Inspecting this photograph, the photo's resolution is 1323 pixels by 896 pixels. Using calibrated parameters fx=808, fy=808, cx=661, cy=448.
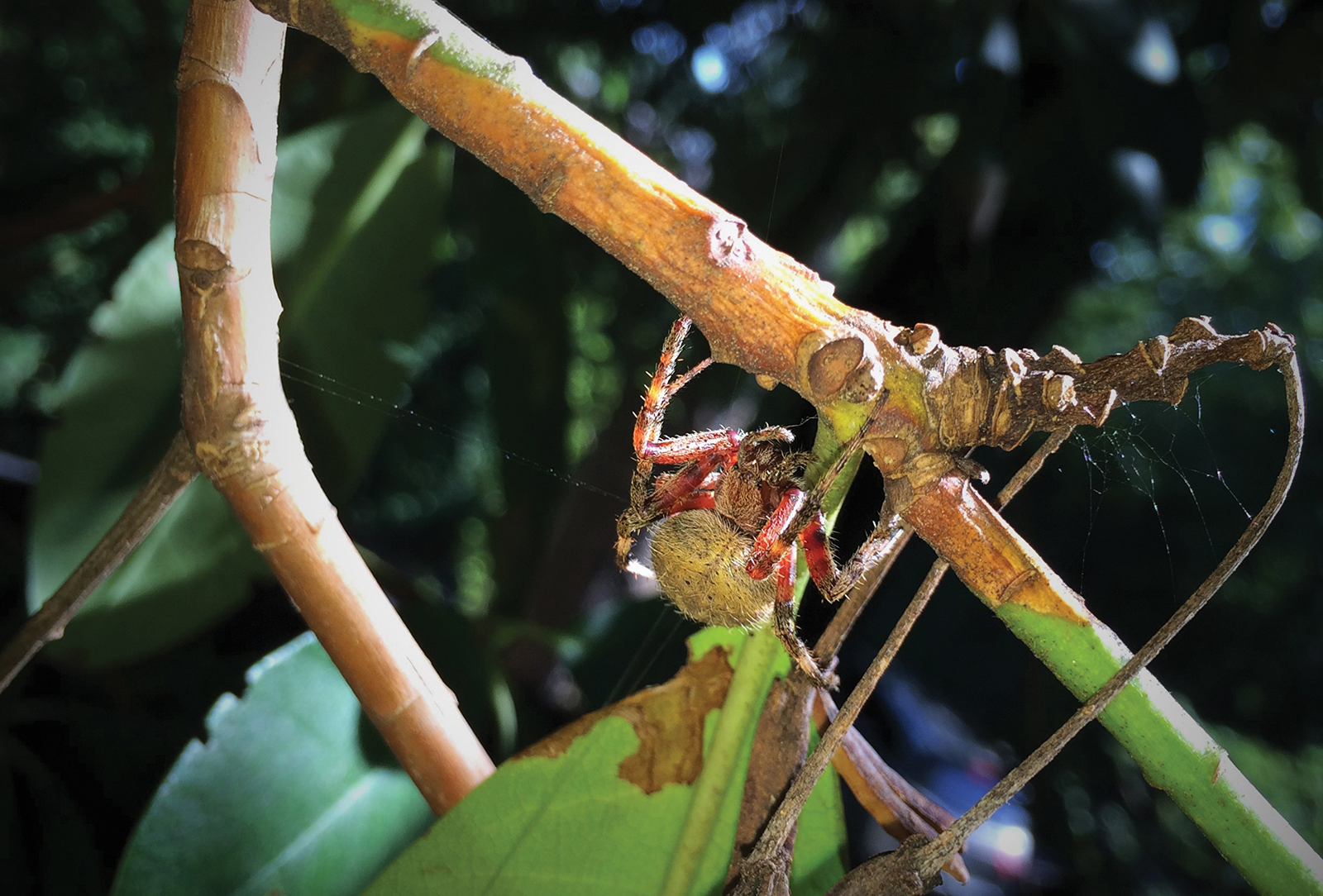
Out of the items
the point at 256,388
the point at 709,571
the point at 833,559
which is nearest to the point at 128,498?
the point at 256,388

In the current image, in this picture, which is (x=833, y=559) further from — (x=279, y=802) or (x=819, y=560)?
(x=279, y=802)

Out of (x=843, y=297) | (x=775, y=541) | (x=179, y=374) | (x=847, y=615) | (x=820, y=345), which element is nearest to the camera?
(x=820, y=345)

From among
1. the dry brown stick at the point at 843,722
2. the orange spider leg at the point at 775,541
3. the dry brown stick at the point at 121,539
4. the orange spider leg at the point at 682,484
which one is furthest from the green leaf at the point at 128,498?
the dry brown stick at the point at 843,722

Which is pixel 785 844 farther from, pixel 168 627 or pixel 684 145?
pixel 684 145

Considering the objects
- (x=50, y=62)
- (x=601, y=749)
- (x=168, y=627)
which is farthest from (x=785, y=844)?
(x=50, y=62)

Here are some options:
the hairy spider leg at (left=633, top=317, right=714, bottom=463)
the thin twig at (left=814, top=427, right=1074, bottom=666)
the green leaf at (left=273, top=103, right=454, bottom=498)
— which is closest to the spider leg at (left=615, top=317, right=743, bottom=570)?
the hairy spider leg at (left=633, top=317, right=714, bottom=463)

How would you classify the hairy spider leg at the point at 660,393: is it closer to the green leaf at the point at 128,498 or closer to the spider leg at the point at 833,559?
the spider leg at the point at 833,559
